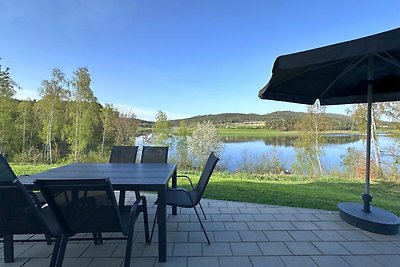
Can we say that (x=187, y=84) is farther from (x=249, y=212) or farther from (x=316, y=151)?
(x=249, y=212)

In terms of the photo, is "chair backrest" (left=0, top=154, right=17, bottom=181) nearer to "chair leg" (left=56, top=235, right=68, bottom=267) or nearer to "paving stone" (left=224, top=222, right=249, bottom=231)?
"chair leg" (left=56, top=235, right=68, bottom=267)

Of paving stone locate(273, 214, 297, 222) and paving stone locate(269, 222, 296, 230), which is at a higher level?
paving stone locate(269, 222, 296, 230)

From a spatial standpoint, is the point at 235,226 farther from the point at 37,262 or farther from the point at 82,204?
the point at 37,262

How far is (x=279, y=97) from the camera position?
3383mm

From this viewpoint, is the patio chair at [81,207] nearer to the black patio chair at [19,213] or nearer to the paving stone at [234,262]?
Result: the black patio chair at [19,213]

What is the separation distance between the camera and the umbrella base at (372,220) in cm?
267

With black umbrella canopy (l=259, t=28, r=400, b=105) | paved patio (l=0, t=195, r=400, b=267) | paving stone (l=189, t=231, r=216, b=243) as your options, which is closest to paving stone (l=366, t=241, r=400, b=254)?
paved patio (l=0, t=195, r=400, b=267)

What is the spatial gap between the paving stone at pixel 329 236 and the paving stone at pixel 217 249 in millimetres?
1070

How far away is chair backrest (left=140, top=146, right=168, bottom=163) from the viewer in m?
3.87

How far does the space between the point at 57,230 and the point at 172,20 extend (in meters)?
7.99

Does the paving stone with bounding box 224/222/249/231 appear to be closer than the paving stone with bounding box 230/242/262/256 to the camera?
No

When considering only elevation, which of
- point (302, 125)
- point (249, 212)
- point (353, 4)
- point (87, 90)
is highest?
point (353, 4)

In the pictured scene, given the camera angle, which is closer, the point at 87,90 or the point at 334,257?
the point at 334,257

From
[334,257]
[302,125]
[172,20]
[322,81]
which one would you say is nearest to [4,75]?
[172,20]
